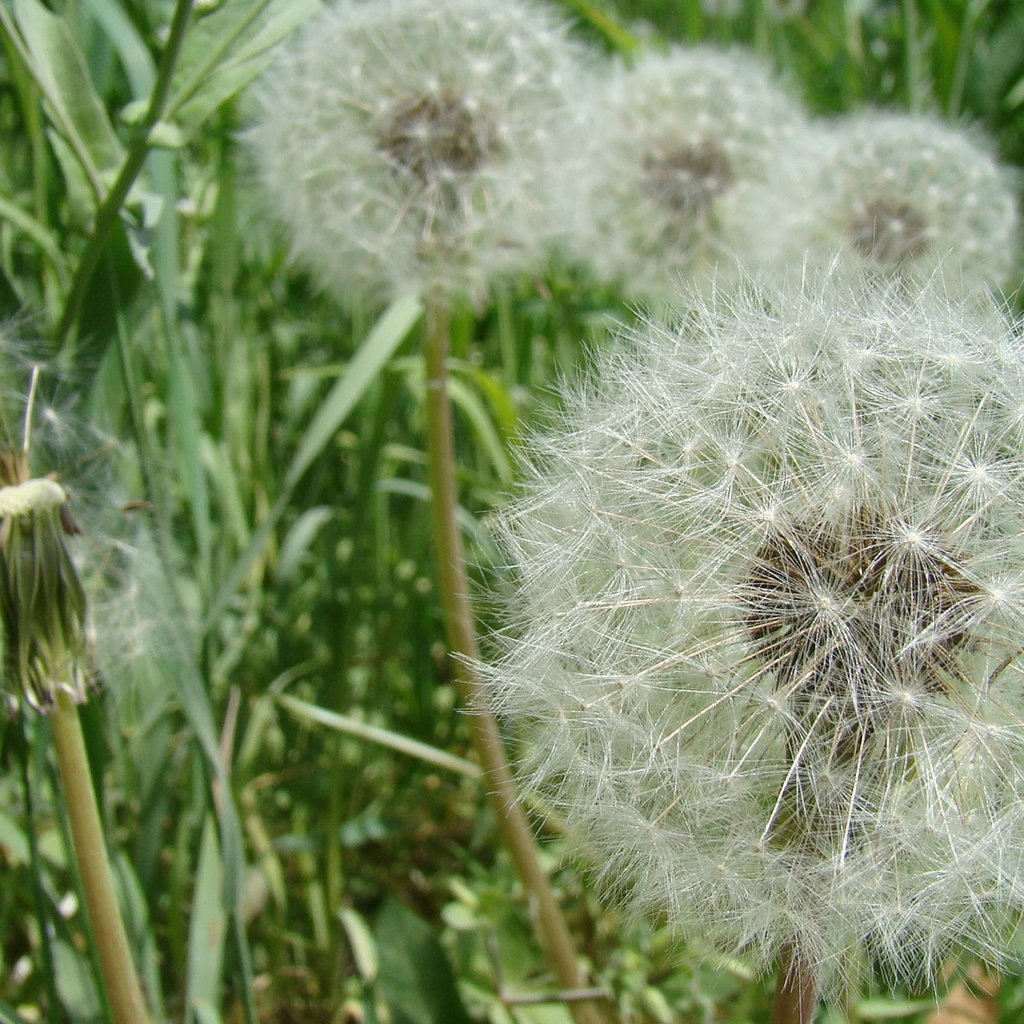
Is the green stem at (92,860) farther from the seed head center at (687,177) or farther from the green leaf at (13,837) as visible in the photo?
the seed head center at (687,177)

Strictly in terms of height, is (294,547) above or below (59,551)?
below

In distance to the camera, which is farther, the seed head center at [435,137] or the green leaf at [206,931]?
the seed head center at [435,137]

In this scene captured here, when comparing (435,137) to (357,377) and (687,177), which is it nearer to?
(357,377)

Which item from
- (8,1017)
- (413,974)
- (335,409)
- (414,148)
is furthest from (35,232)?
(413,974)

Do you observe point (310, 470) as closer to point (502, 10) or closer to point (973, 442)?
point (502, 10)

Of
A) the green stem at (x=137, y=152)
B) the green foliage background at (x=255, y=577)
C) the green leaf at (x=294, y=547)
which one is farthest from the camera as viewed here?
the green leaf at (x=294, y=547)

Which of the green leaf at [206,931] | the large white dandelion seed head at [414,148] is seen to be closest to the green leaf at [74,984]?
the green leaf at [206,931]
